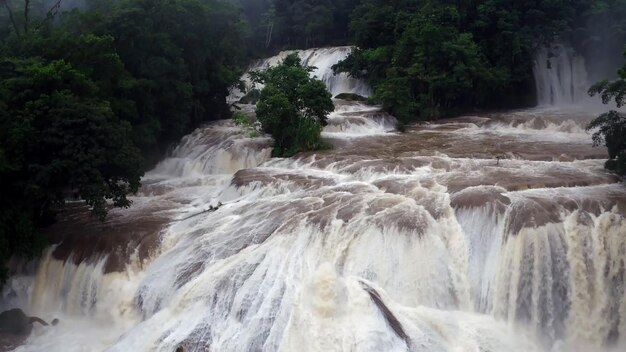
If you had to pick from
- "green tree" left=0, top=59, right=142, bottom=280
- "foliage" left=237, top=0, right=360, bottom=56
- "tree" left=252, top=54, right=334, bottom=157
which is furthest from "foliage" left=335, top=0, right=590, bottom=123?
"foliage" left=237, top=0, right=360, bottom=56

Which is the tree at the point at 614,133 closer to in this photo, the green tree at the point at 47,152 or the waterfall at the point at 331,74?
the green tree at the point at 47,152

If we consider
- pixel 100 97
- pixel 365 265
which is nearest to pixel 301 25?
pixel 100 97

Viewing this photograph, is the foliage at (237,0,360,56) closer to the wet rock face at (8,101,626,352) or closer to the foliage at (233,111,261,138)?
the foliage at (233,111,261,138)

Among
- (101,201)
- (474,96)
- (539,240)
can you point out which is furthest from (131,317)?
(474,96)

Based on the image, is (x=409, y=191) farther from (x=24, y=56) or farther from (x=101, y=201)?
(x=24, y=56)

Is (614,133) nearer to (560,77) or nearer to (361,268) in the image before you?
(361,268)
